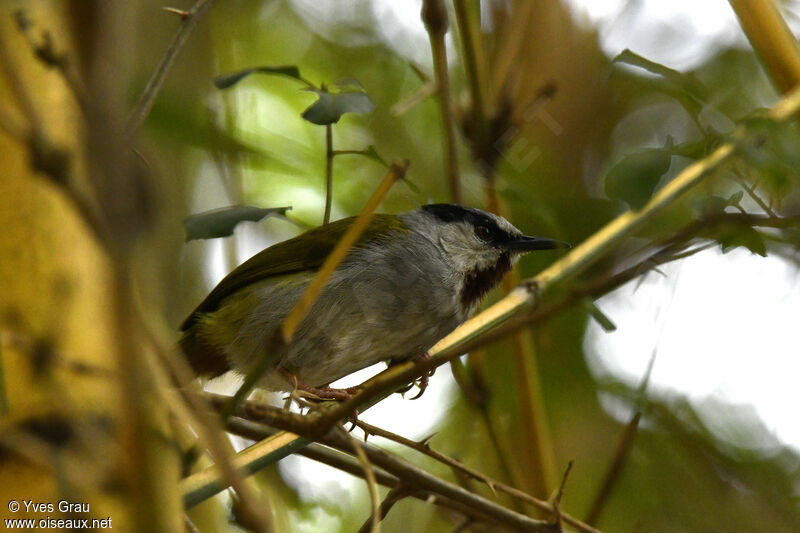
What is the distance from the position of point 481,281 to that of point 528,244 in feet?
0.86

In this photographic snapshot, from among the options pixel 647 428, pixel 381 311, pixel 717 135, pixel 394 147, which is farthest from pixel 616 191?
pixel 394 147

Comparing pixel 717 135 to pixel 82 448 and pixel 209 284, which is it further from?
pixel 209 284

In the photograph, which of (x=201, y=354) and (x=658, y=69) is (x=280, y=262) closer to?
(x=201, y=354)

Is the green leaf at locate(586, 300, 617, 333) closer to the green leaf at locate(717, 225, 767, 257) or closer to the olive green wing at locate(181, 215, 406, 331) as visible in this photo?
the green leaf at locate(717, 225, 767, 257)

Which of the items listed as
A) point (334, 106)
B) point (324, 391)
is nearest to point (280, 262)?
point (324, 391)

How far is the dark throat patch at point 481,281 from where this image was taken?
137 inches

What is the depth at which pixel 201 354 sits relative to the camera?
124 inches

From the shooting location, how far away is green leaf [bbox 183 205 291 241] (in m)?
1.97

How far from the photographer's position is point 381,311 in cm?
310

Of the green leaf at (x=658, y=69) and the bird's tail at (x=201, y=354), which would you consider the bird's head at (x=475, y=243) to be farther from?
the green leaf at (x=658, y=69)

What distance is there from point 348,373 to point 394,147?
1.98 metres

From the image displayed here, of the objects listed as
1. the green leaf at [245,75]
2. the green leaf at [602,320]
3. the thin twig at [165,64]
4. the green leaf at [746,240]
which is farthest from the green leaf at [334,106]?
the green leaf at [746,240]

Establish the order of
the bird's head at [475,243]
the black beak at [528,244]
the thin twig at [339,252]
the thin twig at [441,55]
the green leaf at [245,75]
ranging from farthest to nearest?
the bird's head at [475,243]
the black beak at [528,244]
the thin twig at [441,55]
the green leaf at [245,75]
the thin twig at [339,252]

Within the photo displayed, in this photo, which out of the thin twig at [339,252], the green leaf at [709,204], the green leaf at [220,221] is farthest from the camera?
the green leaf at [220,221]
